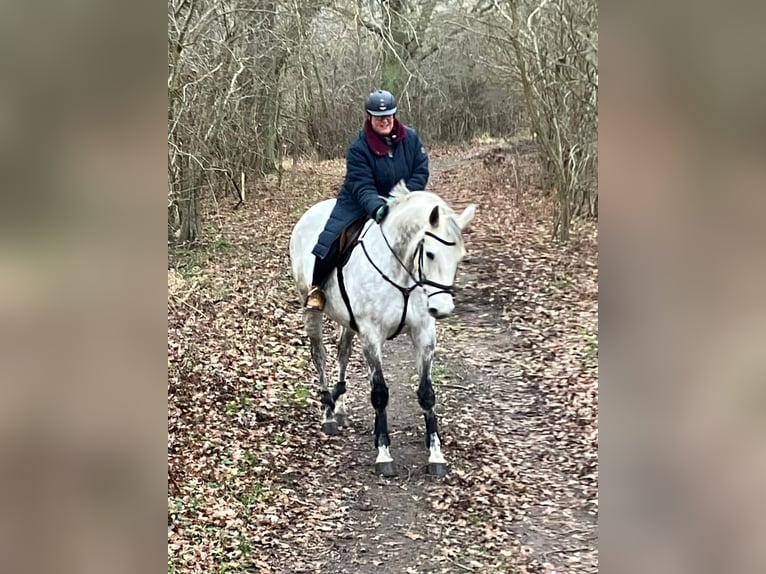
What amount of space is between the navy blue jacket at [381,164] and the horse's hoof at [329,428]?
1.70 meters

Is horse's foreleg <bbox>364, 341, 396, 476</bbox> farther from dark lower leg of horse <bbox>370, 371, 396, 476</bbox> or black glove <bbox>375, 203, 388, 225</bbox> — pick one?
black glove <bbox>375, 203, 388, 225</bbox>

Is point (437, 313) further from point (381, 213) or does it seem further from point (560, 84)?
point (560, 84)

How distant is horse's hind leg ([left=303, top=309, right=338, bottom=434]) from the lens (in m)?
4.70

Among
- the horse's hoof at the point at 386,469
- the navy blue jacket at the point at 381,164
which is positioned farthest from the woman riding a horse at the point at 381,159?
the horse's hoof at the point at 386,469

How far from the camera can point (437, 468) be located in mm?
4012

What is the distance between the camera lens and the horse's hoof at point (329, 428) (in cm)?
467

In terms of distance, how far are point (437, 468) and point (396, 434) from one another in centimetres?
63

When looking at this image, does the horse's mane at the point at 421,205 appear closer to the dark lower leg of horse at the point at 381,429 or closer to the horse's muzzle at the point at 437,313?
the horse's muzzle at the point at 437,313

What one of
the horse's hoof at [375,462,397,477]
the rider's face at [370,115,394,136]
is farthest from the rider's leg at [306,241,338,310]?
the horse's hoof at [375,462,397,477]

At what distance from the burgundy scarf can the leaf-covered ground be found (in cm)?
144
